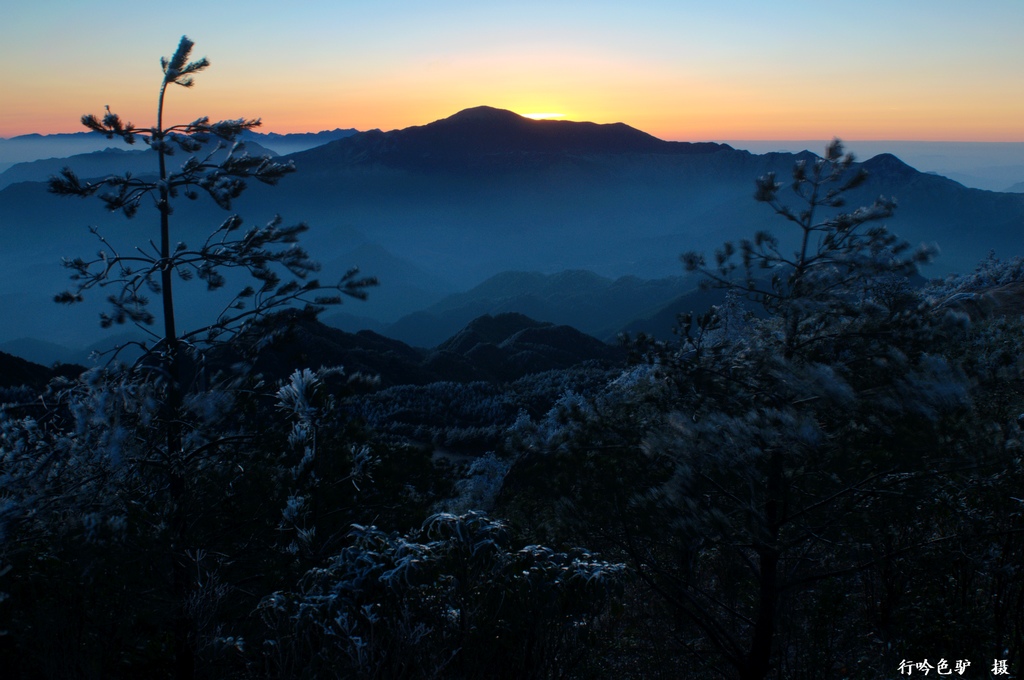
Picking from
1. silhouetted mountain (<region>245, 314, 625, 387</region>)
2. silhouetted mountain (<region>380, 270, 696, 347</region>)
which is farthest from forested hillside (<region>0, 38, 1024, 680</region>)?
silhouetted mountain (<region>380, 270, 696, 347</region>)

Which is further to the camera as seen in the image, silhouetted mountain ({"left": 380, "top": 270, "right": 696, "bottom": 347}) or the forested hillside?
silhouetted mountain ({"left": 380, "top": 270, "right": 696, "bottom": 347})

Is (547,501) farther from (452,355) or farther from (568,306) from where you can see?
(568,306)

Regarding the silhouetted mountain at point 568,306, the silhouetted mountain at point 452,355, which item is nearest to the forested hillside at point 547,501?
the silhouetted mountain at point 452,355

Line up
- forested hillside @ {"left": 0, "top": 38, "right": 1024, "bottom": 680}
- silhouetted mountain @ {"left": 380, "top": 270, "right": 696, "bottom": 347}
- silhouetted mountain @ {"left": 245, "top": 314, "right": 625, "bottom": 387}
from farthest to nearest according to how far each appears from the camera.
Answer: silhouetted mountain @ {"left": 380, "top": 270, "right": 696, "bottom": 347}
silhouetted mountain @ {"left": 245, "top": 314, "right": 625, "bottom": 387}
forested hillside @ {"left": 0, "top": 38, "right": 1024, "bottom": 680}

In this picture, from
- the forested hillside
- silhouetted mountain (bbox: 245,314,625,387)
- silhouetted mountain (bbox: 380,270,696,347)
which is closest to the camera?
the forested hillside

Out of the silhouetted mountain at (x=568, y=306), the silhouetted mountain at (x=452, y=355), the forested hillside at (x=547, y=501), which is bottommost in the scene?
the silhouetted mountain at (x=568, y=306)

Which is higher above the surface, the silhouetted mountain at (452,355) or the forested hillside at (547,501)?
the forested hillside at (547,501)

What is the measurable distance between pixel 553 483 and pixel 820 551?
2730 millimetres

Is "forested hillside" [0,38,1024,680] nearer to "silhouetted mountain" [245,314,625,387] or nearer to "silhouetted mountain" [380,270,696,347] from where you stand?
"silhouetted mountain" [245,314,625,387]

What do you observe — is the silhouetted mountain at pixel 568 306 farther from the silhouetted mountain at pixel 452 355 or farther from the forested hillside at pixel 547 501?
the forested hillside at pixel 547 501

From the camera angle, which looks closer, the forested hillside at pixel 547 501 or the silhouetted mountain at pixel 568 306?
the forested hillside at pixel 547 501

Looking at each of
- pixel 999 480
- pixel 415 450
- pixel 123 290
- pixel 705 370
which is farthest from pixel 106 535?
pixel 999 480

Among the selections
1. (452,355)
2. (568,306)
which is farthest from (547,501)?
(568,306)

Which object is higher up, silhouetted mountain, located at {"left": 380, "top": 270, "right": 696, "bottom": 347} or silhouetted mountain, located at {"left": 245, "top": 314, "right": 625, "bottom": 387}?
silhouetted mountain, located at {"left": 245, "top": 314, "right": 625, "bottom": 387}
